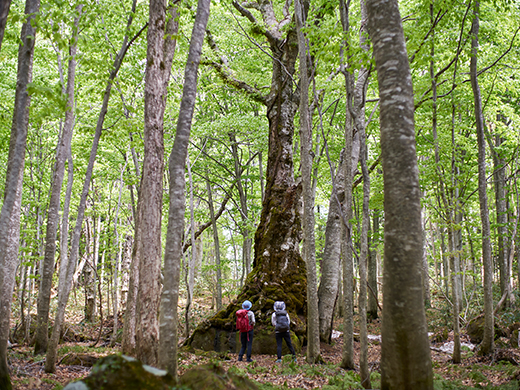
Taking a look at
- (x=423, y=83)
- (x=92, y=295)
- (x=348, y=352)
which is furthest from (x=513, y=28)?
(x=92, y=295)

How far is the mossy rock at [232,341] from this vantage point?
8.65 meters

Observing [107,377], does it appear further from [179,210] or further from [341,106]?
[341,106]

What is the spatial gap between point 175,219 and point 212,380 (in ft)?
6.04

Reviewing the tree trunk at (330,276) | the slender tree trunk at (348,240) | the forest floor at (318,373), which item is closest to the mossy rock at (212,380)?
the forest floor at (318,373)

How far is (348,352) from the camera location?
6.25 meters

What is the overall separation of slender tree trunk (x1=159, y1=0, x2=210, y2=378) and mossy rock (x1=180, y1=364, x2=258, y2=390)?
30.0 inches

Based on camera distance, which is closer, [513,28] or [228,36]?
[513,28]

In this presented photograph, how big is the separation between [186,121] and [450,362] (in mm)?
7125

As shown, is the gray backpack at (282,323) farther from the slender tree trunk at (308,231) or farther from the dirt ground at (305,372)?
the slender tree trunk at (308,231)

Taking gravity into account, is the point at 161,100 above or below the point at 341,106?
below

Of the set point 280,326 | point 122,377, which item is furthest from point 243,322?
point 122,377

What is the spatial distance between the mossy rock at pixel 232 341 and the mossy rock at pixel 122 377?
264 inches

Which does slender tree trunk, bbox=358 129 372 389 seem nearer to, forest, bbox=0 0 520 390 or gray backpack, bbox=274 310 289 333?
forest, bbox=0 0 520 390

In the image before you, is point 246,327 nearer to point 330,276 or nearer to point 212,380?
point 330,276
